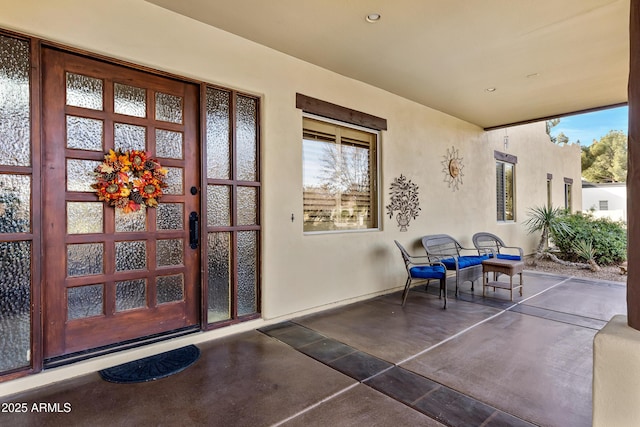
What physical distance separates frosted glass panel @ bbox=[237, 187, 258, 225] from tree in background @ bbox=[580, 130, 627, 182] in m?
20.4

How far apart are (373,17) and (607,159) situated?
2079 cm

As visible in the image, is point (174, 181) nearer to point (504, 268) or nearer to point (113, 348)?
point (113, 348)

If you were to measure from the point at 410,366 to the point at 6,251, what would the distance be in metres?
2.92

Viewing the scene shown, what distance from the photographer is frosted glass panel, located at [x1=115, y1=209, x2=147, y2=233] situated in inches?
105

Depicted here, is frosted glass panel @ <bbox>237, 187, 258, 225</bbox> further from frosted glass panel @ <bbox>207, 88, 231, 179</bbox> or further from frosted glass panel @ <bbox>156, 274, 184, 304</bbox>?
frosted glass panel @ <bbox>156, 274, 184, 304</bbox>

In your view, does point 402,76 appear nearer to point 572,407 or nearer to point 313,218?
point 313,218

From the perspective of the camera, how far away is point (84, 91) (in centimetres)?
254

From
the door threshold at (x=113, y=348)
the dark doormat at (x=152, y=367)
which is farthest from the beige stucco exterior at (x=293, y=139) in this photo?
the dark doormat at (x=152, y=367)

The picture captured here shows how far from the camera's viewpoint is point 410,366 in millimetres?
2510

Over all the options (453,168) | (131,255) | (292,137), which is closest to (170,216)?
(131,255)

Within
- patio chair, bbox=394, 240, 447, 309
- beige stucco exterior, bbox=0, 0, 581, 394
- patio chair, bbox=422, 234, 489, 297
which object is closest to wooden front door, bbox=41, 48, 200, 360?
beige stucco exterior, bbox=0, 0, 581, 394

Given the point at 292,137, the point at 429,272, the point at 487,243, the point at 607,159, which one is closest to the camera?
the point at 292,137

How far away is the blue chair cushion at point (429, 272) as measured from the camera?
4.11 meters

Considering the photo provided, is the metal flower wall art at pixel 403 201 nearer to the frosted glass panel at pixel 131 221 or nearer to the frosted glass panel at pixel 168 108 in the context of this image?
the frosted glass panel at pixel 168 108
